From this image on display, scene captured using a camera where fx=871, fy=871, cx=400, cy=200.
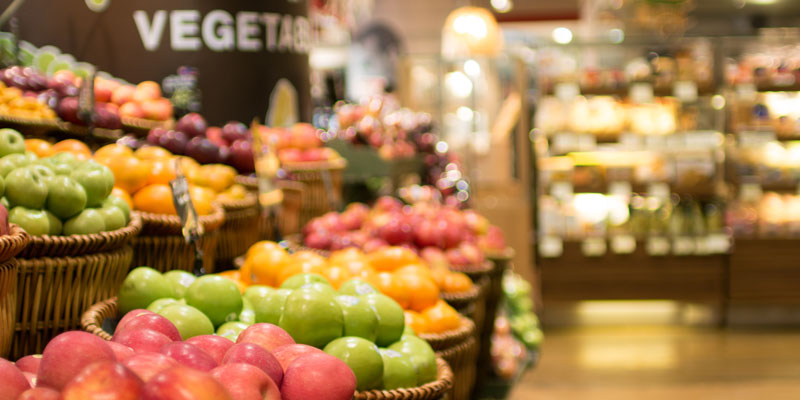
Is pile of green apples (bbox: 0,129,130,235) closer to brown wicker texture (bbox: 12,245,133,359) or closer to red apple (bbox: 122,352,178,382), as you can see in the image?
brown wicker texture (bbox: 12,245,133,359)

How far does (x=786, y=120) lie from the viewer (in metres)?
7.89

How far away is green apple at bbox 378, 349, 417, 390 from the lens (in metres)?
1.52

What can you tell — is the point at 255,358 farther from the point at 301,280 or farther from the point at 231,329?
the point at 301,280

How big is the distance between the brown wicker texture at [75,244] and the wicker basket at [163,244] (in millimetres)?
227

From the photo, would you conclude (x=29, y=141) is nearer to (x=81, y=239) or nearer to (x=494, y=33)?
(x=81, y=239)

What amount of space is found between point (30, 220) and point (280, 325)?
0.49 metres

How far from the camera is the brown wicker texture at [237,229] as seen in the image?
8.12ft

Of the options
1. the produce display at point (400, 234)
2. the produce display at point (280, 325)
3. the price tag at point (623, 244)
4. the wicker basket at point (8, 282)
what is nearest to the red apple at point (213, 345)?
the produce display at point (280, 325)

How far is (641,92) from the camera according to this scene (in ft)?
26.4

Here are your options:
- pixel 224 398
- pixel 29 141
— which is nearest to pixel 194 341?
pixel 224 398

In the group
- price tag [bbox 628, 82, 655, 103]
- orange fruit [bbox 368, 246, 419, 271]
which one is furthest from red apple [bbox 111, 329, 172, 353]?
price tag [bbox 628, 82, 655, 103]

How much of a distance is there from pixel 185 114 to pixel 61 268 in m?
1.67

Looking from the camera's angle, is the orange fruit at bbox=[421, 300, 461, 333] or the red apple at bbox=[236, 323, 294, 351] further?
the orange fruit at bbox=[421, 300, 461, 333]

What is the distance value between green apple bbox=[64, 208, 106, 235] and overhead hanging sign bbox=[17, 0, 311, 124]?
4.84ft
